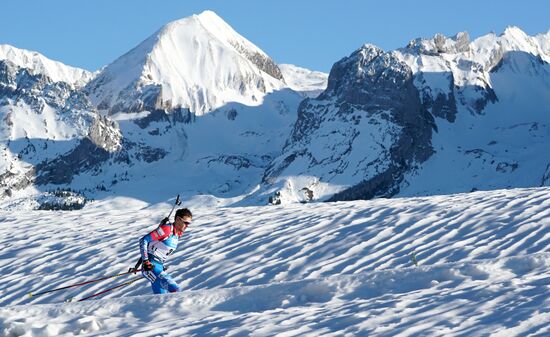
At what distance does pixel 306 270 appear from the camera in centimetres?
2106

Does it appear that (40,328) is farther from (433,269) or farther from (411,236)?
(411,236)

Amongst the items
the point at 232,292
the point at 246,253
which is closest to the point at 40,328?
the point at 232,292

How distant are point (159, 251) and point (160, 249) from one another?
0.13ft

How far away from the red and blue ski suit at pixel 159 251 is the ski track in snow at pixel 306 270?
3.14 feet

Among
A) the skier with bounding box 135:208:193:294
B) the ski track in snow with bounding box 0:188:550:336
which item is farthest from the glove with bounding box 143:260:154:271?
the ski track in snow with bounding box 0:188:550:336

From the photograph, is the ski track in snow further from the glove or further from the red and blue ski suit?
the glove

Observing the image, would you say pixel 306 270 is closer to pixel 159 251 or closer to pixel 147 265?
pixel 159 251

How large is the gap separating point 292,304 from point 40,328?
11.6 feet

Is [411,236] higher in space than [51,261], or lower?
lower

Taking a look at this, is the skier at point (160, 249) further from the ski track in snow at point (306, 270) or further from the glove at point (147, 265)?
the ski track in snow at point (306, 270)

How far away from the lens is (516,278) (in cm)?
1356

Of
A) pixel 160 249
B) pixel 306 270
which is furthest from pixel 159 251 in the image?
pixel 306 270

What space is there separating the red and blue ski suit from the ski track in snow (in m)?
0.96

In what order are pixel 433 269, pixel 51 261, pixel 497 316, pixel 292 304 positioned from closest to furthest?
pixel 497 316
pixel 292 304
pixel 433 269
pixel 51 261
